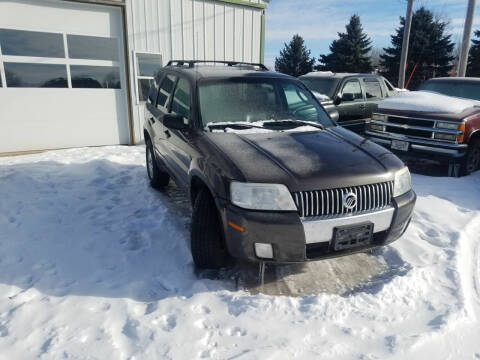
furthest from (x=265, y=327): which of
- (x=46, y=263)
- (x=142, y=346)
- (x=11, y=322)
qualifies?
(x=46, y=263)

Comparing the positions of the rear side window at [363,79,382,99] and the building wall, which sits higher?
the building wall

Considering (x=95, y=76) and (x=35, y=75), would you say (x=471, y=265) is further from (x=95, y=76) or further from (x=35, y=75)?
(x=35, y=75)

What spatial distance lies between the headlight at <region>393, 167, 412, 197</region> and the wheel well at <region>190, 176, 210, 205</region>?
1.58 m

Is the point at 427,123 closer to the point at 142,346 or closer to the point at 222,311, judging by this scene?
the point at 222,311

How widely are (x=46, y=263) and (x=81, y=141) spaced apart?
17.1ft

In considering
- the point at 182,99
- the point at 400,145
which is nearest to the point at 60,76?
the point at 182,99

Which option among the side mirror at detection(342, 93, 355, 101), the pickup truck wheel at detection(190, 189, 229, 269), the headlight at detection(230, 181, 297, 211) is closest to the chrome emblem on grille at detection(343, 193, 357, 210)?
the headlight at detection(230, 181, 297, 211)

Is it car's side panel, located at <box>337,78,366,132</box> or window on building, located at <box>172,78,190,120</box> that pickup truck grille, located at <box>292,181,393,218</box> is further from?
car's side panel, located at <box>337,78,366,132</box>

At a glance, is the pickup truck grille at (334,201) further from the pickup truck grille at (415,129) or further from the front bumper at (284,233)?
the pickup truck grille at (415,129)

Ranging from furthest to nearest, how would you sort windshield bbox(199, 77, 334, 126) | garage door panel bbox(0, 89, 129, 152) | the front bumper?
garage door panel bbox(0, 89, 129, 152)
windshield bbox(199, 77, 334, 126)
the front bumper

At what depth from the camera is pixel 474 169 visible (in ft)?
21.1

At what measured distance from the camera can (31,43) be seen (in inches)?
281

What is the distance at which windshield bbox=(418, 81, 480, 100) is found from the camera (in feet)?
24.0

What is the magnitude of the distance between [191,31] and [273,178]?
7075mm
